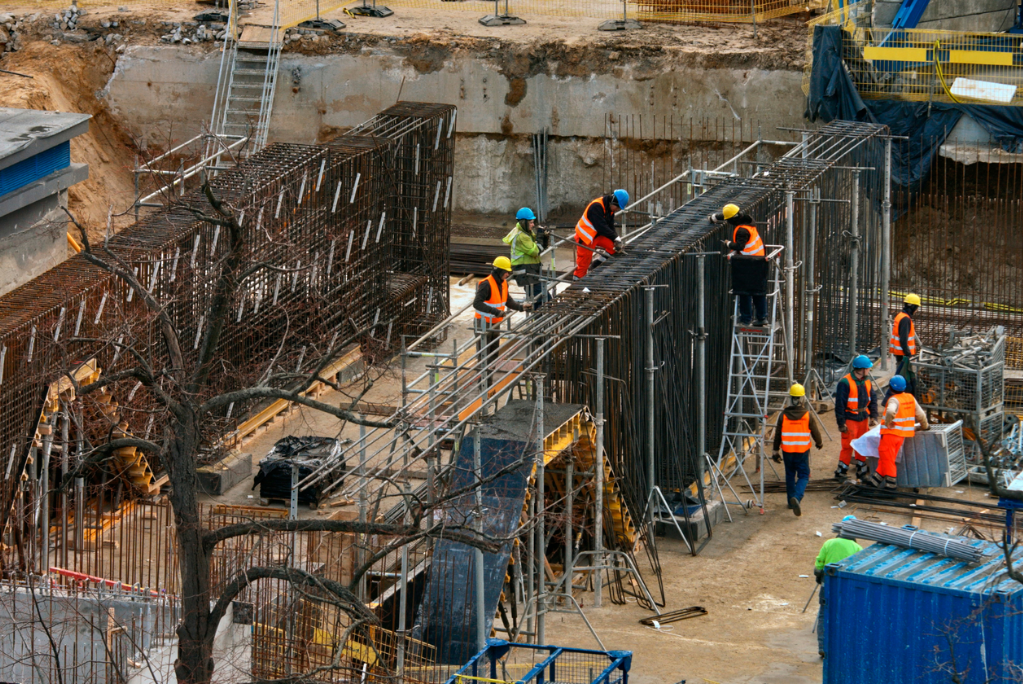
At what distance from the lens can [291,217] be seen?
23.9 meters

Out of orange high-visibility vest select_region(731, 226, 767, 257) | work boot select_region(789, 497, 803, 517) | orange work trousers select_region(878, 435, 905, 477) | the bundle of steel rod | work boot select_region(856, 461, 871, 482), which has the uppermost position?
orange high-visibility vest select_region(731, 226, 767, 257)

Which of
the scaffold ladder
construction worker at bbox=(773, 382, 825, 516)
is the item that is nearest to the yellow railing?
the scaffold ladder

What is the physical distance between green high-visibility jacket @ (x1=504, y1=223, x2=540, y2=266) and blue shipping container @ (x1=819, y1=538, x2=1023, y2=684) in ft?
30.2

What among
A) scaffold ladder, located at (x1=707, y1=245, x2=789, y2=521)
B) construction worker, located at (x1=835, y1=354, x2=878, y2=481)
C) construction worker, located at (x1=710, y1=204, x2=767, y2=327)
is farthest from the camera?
construction worker, located at (x1=835, y1=354, x2=878, y2=481)

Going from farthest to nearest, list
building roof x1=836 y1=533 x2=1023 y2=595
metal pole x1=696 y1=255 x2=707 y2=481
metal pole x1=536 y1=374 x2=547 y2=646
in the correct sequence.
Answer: metal pole x1=696 y1=255 x2=707 y2=481
metal pole x1=536 y1=374 x2=547 y2=646
building roof x1=836 y1=533 x2=1023 y2=595

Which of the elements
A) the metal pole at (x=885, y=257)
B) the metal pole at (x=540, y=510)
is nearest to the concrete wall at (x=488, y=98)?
the metal pole at (x=885, y=257)

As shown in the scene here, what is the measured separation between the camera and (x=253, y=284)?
2325 centimetres

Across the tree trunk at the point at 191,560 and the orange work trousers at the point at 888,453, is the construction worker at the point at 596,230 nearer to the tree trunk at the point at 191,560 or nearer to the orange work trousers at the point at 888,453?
the orange work trousers at the point at 888,453

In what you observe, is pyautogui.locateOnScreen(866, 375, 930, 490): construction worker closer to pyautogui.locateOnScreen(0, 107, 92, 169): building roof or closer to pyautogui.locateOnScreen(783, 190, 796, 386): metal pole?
pyautogui.locateOnScreen(783, 190, 796, 386): metal pole

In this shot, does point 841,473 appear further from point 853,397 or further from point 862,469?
point 853,397

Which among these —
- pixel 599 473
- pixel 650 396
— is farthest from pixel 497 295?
pixel 599 473

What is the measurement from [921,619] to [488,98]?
21.4 m

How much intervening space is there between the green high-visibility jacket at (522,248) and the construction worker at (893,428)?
18.0 ft

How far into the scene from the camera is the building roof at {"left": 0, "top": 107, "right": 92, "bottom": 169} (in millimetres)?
21823
